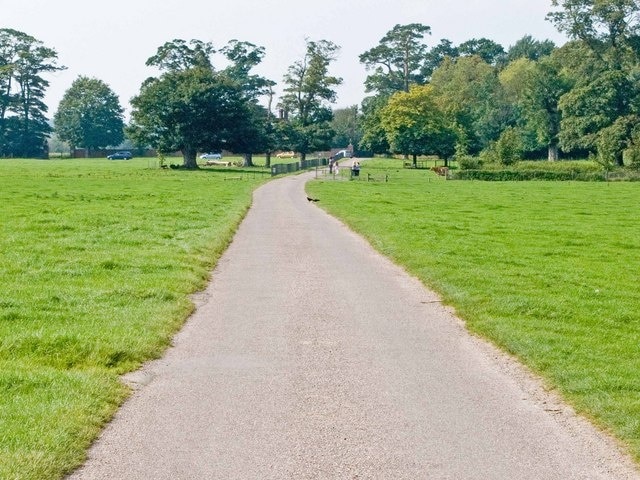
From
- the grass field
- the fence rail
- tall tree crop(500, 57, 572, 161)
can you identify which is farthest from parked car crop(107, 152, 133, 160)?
the grass field

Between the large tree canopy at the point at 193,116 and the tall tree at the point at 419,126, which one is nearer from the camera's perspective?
the large tree canopy at the point at 193,116

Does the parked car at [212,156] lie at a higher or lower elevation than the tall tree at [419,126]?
lower

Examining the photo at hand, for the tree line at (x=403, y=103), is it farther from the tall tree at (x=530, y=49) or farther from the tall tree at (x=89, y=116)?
the tall tree at (x=530, y=49)

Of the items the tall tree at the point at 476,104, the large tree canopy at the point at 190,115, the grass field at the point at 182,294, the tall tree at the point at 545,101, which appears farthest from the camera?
the tall tree at the point at 476,104

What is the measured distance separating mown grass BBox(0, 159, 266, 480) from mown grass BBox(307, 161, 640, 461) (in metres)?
4.45

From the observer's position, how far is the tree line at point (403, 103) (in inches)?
3223

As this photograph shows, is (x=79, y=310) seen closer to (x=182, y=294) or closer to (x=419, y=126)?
(x=182, y=294)

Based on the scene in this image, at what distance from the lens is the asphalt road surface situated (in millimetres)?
6406

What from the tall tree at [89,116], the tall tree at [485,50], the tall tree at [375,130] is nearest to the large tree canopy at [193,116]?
the tall tree at [375,130]

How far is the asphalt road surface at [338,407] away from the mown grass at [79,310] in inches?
12.6

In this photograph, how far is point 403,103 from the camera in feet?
344

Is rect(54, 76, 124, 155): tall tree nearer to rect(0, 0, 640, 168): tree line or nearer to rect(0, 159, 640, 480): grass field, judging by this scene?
rect(0, 0, 640, 168): tree line

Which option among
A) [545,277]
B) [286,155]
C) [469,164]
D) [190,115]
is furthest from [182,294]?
[286,155]

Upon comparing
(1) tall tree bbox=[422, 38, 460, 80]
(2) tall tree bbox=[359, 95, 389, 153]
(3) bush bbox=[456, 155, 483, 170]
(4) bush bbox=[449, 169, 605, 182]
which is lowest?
(4) bush bbox=[449, 169, 605, 182]
